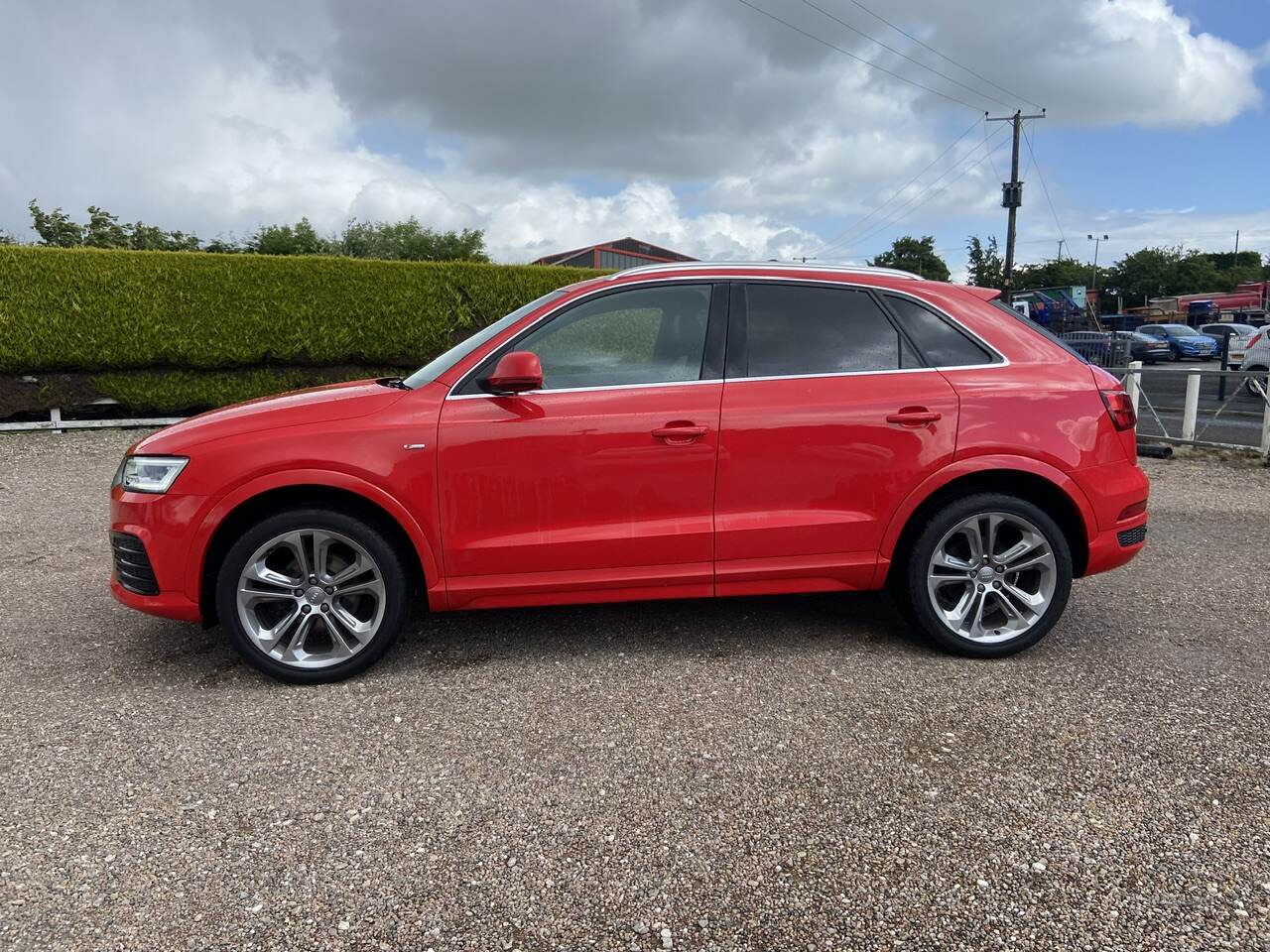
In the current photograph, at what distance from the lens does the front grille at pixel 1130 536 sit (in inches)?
151

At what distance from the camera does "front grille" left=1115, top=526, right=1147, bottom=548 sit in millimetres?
3836

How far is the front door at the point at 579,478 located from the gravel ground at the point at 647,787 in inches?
18.0

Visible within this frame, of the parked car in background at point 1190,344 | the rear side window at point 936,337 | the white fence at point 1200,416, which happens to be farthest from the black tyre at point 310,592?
the parked car in background at point 1190,344

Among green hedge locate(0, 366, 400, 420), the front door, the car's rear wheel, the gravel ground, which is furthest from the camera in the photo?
green hedge locate(0, 366, 400, 420)

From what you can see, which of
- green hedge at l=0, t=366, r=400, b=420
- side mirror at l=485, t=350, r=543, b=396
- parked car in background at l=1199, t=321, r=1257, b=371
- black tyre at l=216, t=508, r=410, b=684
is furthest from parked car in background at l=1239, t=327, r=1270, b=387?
black tyre at l=216, t=508, r=410, b=684

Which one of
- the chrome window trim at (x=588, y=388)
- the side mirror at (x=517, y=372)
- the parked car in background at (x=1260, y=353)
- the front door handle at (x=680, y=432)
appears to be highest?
the parked car in background at (x=1260, y=353)

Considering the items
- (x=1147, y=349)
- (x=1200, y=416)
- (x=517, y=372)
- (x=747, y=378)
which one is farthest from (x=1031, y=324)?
(x=1147, y=349)

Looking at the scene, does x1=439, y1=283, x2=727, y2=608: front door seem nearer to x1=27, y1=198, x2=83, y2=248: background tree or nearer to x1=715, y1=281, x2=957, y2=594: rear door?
x1=715, y1=281, x2=957, y2=594: rear door

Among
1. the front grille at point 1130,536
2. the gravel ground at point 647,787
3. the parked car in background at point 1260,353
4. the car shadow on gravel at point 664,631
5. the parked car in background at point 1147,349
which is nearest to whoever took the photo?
the gravel ground at point 647,787

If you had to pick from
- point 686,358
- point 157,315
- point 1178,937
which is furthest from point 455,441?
point 157,315

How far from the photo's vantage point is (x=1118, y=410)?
3.80m

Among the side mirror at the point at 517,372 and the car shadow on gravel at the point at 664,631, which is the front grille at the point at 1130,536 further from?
the side mirror at the point at 517,372

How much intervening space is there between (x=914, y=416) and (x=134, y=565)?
3327 millimetres

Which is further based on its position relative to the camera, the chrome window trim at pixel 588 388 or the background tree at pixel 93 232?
the background tree at pixel 93 232
